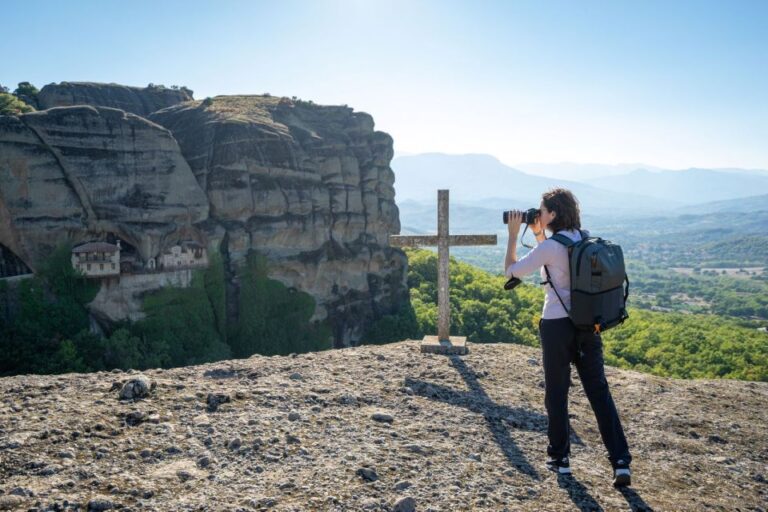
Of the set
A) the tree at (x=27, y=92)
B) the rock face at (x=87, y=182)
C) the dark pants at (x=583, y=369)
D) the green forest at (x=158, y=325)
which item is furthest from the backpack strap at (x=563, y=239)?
the tree at (x=27, y=92)

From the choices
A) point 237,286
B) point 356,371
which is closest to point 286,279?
point 237,286

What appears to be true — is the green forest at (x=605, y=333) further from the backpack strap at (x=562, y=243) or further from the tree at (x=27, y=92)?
the backpack strap at (x=562, y=243)

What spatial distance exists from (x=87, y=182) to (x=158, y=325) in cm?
793

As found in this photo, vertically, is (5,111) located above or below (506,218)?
above

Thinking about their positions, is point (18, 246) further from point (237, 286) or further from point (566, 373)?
point (566, 373)

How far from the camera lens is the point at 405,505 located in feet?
15.4

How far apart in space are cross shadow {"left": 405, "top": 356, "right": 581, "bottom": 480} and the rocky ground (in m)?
0.03

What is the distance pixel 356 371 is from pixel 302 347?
87.8ft

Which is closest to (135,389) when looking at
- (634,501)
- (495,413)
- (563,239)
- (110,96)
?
(495,413)

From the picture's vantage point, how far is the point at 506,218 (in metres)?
6.16

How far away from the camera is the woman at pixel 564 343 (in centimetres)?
517

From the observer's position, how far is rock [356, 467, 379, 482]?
5.16 metres

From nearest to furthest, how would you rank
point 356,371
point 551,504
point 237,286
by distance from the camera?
1. point 551,504
2. point 356,371
3. point 237,286

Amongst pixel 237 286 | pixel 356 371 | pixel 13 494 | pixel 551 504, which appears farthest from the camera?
pixel 237 286
